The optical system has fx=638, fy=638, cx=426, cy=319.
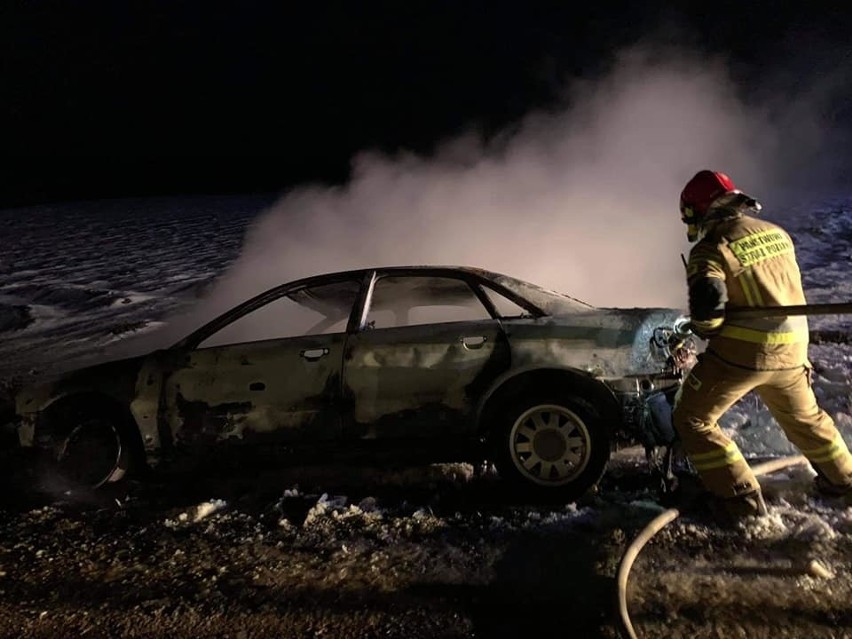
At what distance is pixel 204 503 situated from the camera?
3.88 metres

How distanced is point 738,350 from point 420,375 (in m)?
1.69

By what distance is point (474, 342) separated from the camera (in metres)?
3.74

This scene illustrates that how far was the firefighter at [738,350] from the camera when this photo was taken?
9.59ft

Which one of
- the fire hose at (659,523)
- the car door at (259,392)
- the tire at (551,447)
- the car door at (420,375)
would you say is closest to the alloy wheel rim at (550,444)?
the tire at (551,447)

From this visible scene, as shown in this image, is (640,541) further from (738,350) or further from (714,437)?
(738,350)

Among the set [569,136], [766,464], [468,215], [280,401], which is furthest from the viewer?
[569,136]

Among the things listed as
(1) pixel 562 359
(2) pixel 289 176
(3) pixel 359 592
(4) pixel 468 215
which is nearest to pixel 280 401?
(3) pixel 359 592

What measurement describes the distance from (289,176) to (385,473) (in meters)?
41.4

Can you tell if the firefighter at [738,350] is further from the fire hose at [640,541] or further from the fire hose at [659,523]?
the fire hose at [640,541]

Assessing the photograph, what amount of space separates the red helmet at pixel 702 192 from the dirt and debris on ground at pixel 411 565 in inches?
61.8

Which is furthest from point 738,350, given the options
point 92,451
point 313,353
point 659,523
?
Result: point 92,451

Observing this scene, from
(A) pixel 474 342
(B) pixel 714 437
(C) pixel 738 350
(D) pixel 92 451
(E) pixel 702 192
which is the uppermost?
(E) pixel 702 192

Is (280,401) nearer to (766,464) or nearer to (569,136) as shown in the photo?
(766,464)

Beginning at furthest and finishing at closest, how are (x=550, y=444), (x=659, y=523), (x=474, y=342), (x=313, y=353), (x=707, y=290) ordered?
(x=313, y=353)
(x=474, y=342)
(x=550, y=444)
(x=659, y=523)
(x=707, y=290)
